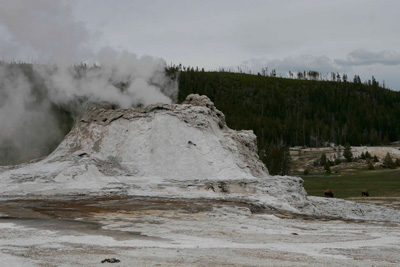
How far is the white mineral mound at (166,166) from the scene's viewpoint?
37.7 metres

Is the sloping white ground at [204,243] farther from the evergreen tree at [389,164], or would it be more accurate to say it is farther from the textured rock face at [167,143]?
the evergreen tree at [389,164]

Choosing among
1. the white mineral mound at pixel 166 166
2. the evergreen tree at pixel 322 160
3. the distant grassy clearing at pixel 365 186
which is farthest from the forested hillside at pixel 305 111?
the white mineral mound at pixel 166 166

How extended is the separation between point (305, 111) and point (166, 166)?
143 meters

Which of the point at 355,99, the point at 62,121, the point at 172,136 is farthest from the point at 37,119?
the point at 355,99

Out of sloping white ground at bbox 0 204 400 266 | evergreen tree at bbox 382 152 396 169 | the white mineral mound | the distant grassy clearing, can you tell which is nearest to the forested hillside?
evergreen tree at bbox 382 152 396 169

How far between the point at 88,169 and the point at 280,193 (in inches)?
667

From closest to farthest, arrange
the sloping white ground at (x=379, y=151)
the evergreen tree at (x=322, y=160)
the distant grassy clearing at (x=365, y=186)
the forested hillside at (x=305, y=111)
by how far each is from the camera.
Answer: the distant grassy clearing at (x=365, y=186) → the evergreen tree at (x=322, y=160) → the sloping white ground at (x=379, y=151) → the forested hillside at (x=305, y=111)

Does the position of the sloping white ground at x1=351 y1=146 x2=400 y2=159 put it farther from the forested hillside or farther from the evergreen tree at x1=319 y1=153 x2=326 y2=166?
the forested hillside

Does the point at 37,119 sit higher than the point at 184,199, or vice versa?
the point at 37,119

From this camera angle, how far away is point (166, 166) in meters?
43.6

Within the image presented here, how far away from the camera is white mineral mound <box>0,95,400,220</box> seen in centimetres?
3772

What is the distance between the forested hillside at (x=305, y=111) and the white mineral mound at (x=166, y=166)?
8549 cm

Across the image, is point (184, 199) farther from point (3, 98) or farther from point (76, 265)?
point (3, 98)

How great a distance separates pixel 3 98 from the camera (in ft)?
277
